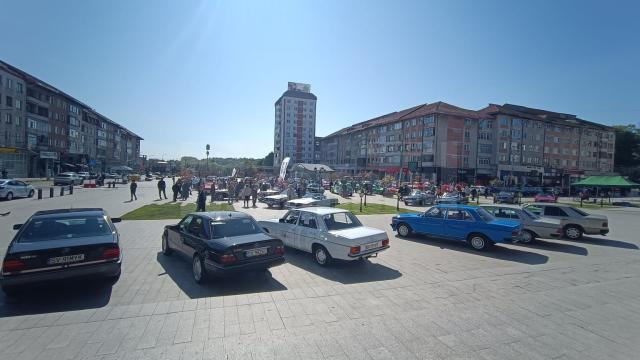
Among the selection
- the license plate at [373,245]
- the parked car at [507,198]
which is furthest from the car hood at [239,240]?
the parked car at [507,198]

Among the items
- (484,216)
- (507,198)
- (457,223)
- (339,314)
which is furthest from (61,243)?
(507,198)

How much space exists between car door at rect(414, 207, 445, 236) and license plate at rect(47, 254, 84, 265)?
10.3 meters

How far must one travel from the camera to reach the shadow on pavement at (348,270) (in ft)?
23.4

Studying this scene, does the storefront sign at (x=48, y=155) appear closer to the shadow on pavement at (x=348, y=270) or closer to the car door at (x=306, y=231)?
the shadow on pavement at (x=348, y=270)

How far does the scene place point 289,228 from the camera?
912 centimetres

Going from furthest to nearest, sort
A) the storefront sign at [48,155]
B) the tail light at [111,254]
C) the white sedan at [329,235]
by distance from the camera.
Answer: the storefront sign at [48,155]
the white sedan at [329,235]
the tail light at [111,254]

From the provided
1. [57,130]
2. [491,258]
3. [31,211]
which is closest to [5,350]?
[491,258]

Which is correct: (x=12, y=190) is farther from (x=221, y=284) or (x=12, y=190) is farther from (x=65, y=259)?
(x=221, y=284)

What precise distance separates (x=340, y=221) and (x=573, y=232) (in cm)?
1102

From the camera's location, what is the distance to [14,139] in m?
45.5

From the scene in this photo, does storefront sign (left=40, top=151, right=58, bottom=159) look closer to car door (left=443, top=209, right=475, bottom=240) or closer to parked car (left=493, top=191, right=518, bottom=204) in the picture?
car door (left=443, top=209, right=475, bottom=240)

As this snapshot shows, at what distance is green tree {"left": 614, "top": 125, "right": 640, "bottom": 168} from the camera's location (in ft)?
265

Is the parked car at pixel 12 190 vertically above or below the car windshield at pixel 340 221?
below

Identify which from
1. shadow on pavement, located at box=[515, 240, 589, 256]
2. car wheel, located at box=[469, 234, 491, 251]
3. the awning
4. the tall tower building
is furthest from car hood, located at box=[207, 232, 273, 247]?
the tall tower building
